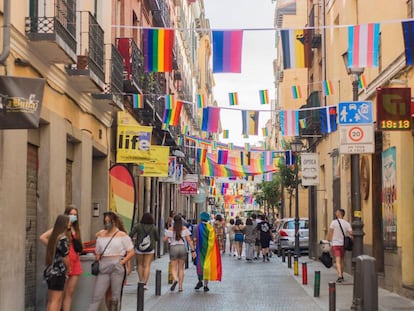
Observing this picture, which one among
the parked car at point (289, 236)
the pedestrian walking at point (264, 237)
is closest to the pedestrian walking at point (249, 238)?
the pedestrian walking at point (264, 237)

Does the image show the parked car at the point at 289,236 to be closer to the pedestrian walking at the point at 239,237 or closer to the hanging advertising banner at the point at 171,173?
the pedestrian walking at the point at 239,237

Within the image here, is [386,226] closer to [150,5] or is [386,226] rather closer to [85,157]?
[85,157]

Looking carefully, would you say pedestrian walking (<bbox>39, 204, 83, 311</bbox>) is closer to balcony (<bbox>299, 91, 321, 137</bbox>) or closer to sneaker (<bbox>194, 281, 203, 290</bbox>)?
sneaker (<bbox>194, 281, 203, 290</bbox>)

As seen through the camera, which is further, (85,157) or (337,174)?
(337,174)

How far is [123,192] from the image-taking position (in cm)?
1697

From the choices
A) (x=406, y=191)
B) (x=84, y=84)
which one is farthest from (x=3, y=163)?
(x=406, y=191)

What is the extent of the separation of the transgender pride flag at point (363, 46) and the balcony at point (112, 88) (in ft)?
18.2

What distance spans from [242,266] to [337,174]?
5015mm

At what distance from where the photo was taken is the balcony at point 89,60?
46.2 feet

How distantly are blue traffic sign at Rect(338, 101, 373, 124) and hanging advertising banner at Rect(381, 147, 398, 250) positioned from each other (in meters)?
2.77

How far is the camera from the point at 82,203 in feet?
52.1

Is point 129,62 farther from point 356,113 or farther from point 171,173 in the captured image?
point 171,173

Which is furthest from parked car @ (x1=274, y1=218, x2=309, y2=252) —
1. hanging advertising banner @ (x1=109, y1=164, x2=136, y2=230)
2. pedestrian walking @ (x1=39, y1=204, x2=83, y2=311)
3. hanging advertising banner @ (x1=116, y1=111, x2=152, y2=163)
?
pedestrian walking @ (x1=39, y1=204, x2=83, y2=311)

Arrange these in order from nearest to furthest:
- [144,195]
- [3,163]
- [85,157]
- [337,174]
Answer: [3,163], [85,157], [337,174], [144,195]
